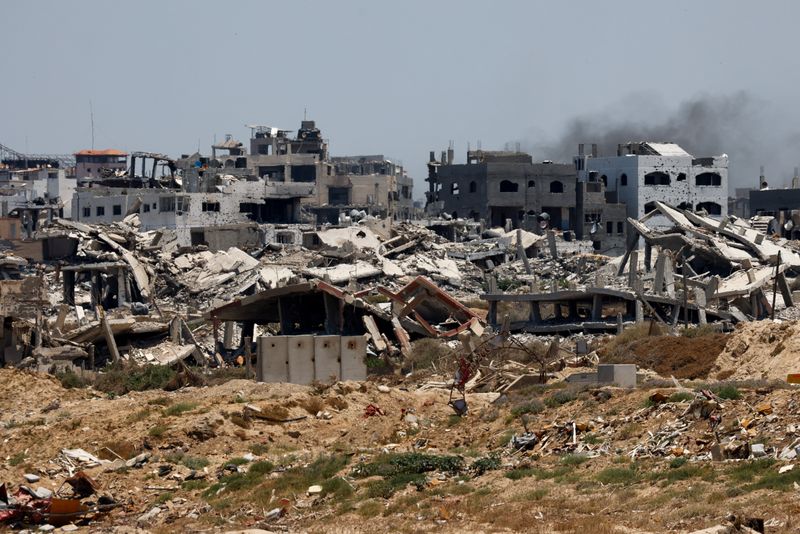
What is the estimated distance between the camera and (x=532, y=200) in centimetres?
8394

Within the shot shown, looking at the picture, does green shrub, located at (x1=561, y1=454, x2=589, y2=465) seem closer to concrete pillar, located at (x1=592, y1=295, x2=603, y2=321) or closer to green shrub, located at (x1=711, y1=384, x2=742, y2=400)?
green shrub, located at (x1=711, y1=384, x2=742, y2=400)

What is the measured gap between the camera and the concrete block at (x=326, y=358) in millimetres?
33562

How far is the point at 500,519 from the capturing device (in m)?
19.6

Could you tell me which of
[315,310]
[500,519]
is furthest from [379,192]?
[500,519]

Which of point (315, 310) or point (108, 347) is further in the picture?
point (315, 310)

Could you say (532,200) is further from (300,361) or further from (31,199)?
(300,361)

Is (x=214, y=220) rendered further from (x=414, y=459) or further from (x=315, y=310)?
(x=414, y=459)

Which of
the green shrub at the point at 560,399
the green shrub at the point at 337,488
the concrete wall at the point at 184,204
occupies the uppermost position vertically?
the concrete wall at the point at 184,204

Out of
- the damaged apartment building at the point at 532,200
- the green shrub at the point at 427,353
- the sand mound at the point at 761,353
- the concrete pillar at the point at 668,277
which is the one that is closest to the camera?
the sand mound at the point at 761,353

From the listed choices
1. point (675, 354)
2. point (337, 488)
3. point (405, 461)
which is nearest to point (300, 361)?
point (675, 354)

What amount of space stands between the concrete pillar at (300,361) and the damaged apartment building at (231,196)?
37.1m

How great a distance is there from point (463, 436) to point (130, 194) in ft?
174

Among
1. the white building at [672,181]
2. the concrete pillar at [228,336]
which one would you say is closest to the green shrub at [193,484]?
the concrete pillar at [228,336]

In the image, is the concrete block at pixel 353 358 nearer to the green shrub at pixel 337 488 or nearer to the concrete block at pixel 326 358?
the concrete block at pixel 326 358
